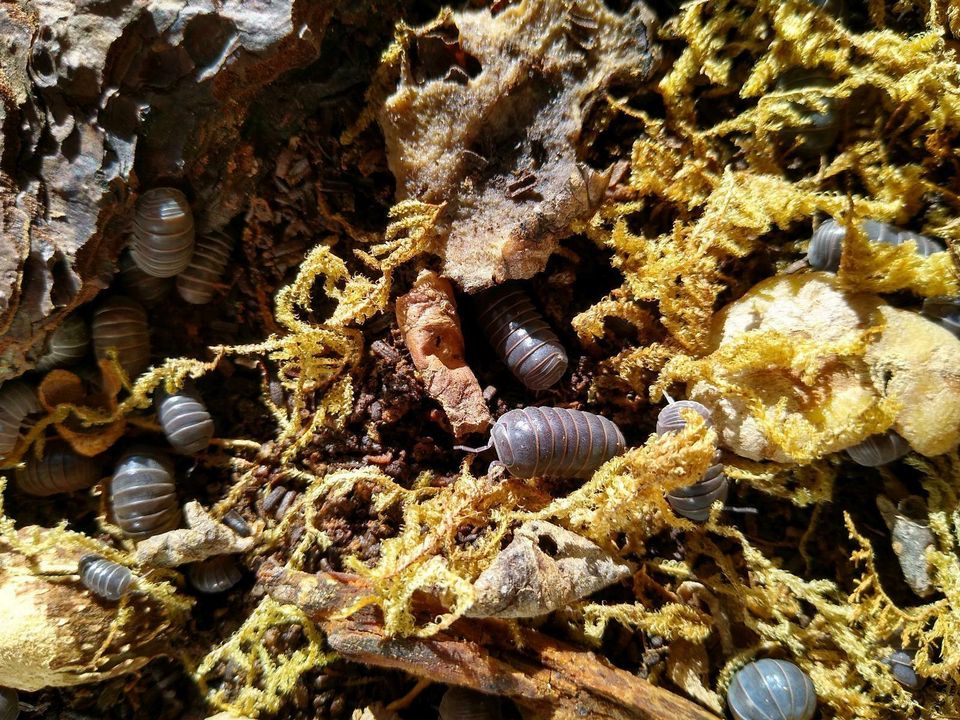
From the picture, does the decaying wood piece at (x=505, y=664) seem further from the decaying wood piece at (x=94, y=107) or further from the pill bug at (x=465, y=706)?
the decaying wood piece at (x=94, y=107)

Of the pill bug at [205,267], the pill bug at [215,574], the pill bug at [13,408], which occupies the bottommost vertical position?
the pill bug at [215,574]

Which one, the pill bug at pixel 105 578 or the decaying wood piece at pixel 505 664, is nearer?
the decaying wood piece at pixel 505 664

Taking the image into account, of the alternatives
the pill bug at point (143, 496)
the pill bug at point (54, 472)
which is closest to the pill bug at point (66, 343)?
the pill bug at point (54, 472)

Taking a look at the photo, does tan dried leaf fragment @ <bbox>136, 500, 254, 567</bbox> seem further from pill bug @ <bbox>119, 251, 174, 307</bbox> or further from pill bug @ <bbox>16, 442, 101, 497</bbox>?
pill bug @ <bbox>119, 251, 174, 307</bbox>

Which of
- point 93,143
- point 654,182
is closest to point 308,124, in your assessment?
point 93,143

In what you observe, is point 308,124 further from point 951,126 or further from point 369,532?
point 951,126

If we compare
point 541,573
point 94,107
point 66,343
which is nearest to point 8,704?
point 66,343

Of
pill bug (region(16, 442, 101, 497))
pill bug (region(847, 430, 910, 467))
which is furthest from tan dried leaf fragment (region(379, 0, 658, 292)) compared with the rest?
pill bug (region(16, 442, 101, 497))

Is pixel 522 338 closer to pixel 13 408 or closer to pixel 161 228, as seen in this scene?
pixel 161 228
